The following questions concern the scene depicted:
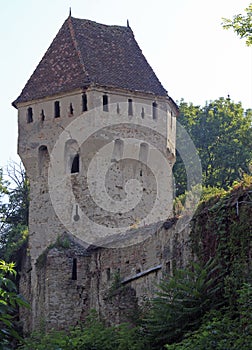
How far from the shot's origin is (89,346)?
69.8ft

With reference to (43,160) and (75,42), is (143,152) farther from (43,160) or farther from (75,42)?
(75,42)

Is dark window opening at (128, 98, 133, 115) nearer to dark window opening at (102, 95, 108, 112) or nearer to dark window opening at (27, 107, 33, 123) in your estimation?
dark window opening at (102, 95, 108, 112)

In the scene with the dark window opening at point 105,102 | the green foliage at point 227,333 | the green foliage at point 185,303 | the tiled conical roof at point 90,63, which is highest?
the tiled conical roof at point 90,63

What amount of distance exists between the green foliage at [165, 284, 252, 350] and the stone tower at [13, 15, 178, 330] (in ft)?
35.6

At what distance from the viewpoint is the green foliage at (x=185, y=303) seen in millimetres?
18547

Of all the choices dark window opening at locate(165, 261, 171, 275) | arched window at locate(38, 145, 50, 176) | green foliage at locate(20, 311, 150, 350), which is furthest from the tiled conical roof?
green foliage at locate(20, 311, 150, 350)

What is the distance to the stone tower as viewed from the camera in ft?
95.6

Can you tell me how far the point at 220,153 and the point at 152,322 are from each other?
67.6ft

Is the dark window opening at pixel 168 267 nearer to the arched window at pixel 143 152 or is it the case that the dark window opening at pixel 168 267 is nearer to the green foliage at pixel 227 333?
the green foliage at pixel 227 333

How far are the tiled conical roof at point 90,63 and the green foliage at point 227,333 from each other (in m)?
13.7

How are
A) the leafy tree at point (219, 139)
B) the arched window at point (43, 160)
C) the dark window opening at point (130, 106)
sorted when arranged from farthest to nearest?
1. the leafy tree at point (219, 139)
2. the arched window at point (43, 160)
3. the dark window opening at point (130, 106)

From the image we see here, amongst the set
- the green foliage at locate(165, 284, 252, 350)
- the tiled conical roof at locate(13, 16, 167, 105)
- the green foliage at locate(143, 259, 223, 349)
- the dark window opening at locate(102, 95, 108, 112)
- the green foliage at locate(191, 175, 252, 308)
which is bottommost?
the green foliage at locate(165, 284, 252, 350)

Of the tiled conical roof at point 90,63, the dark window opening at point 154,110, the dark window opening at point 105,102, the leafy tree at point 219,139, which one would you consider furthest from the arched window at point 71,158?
the leafy tree at point 219,139

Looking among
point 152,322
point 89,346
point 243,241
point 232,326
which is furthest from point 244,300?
point 89,346
